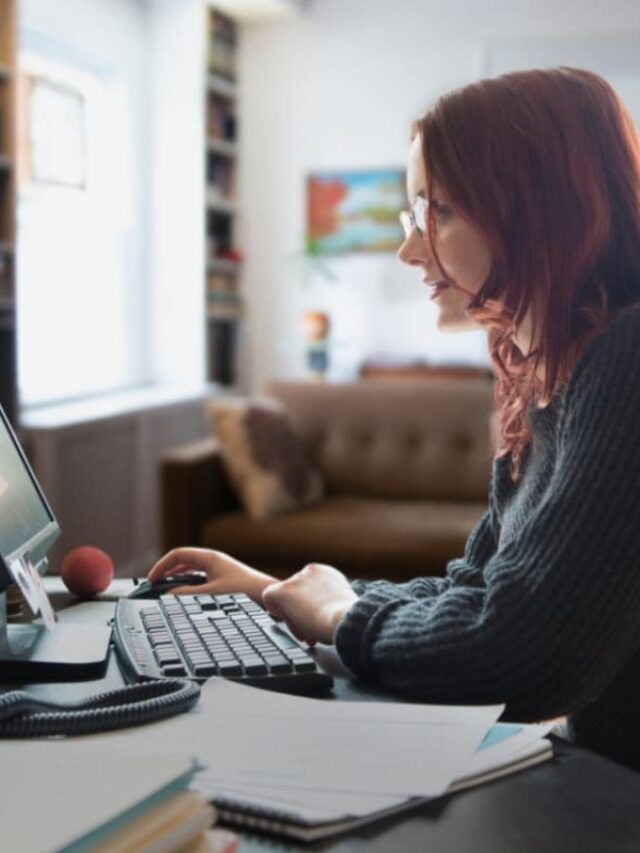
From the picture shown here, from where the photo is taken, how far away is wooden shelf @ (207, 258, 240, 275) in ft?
17.7

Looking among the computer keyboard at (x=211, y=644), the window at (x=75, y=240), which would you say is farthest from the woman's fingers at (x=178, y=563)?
the window at (x=75, y=240)

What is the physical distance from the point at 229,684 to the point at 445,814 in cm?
24

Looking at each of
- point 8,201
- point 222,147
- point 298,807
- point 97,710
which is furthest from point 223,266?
point 298,807

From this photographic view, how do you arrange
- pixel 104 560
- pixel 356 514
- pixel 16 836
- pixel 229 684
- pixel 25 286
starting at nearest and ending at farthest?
pixel 16 836
pixel 229 684
pixel 104 560
pixel 356 514
pixel 25 286

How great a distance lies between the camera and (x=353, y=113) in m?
5.49

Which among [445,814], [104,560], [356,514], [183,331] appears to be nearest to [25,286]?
[183,331]

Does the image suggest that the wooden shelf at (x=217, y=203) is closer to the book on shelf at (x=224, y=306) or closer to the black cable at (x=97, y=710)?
the book on shelf at (x=224, y=306)

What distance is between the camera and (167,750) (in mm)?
763

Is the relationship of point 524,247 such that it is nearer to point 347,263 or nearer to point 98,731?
point 98,731

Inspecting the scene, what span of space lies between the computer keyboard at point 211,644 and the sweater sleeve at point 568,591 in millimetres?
92

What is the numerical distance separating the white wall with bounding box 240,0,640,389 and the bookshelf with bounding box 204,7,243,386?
84mm

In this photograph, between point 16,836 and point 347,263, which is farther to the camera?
point 347,263

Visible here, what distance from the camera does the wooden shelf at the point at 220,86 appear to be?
17.4ft

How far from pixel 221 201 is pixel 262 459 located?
227 centimetres
